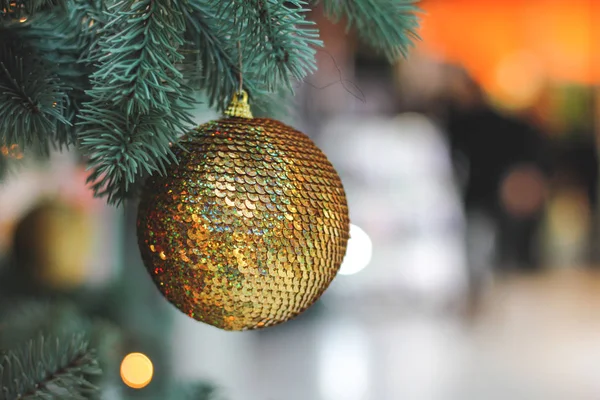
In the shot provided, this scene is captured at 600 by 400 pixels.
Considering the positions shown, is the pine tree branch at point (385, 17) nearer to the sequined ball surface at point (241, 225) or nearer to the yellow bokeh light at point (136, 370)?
the sequined ball surface at point (241, 225)

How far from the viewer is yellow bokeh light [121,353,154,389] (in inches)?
27.6

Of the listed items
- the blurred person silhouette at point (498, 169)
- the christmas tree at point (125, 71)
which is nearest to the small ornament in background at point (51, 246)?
the christmas tree at point (125, 71)

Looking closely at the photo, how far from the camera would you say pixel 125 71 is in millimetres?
337

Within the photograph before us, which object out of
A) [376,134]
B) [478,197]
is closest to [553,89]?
[478,197]

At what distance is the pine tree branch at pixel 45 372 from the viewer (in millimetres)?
404

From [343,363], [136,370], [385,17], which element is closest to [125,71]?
[385,17]

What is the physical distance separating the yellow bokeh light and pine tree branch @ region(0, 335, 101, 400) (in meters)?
0.27

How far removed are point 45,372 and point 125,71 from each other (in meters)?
0.21

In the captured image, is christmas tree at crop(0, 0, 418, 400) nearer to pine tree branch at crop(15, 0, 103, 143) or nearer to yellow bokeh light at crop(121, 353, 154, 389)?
pine tree branch at crop(15, 0, 103, 143)

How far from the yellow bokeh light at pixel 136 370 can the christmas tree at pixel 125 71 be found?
0.58 feet

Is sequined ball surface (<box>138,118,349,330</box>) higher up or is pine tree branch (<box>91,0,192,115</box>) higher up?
pine tree branch (<box>91,0,192,115</box>)

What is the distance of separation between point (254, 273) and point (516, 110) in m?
4.80

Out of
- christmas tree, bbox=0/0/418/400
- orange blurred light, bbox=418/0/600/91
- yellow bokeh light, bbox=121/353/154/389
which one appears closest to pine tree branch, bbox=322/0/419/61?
christmas tree, bbox=0/0/418/400

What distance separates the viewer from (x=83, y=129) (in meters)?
0.38
